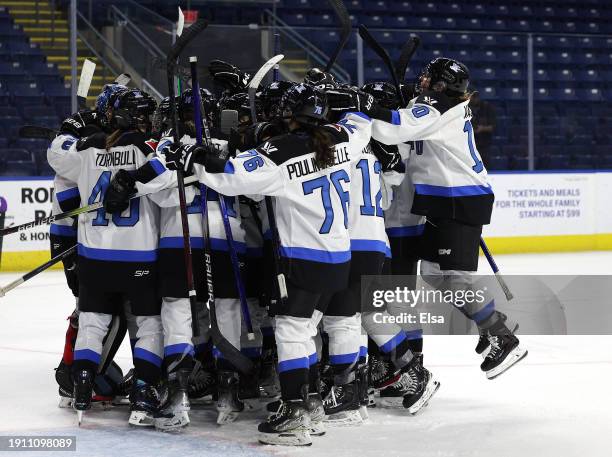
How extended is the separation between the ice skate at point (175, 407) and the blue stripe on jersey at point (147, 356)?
10 cm

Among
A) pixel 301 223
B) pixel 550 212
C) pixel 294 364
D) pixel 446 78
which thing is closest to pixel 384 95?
pixel 446 78

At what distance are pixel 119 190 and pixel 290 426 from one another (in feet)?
3.27

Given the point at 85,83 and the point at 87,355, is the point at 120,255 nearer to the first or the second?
the point at 87,355

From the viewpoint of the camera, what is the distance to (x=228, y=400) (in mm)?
3824

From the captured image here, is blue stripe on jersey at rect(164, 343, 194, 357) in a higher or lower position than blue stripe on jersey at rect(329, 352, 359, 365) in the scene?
higher

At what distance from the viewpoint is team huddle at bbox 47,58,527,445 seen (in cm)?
346

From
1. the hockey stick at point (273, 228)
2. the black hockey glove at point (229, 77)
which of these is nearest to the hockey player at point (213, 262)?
the hockey stick at point (273, 228)

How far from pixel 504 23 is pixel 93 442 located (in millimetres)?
11364

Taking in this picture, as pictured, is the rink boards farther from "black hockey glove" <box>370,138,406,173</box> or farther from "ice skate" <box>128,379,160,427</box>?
"ice skate" <box>128,379,160,427</box>

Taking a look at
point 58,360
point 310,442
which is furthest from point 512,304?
point 310,442

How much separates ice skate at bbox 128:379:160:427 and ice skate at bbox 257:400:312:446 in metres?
0.50

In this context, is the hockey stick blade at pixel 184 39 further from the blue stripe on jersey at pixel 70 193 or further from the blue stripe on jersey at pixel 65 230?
the blue stripe on jersey at pixel 65 230

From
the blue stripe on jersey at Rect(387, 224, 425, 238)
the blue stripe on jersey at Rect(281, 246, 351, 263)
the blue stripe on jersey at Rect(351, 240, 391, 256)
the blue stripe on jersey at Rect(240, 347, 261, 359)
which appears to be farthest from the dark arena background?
the blue stripe on jersey at Rect(281, 246, 351, 263)

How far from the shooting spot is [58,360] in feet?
16.6
